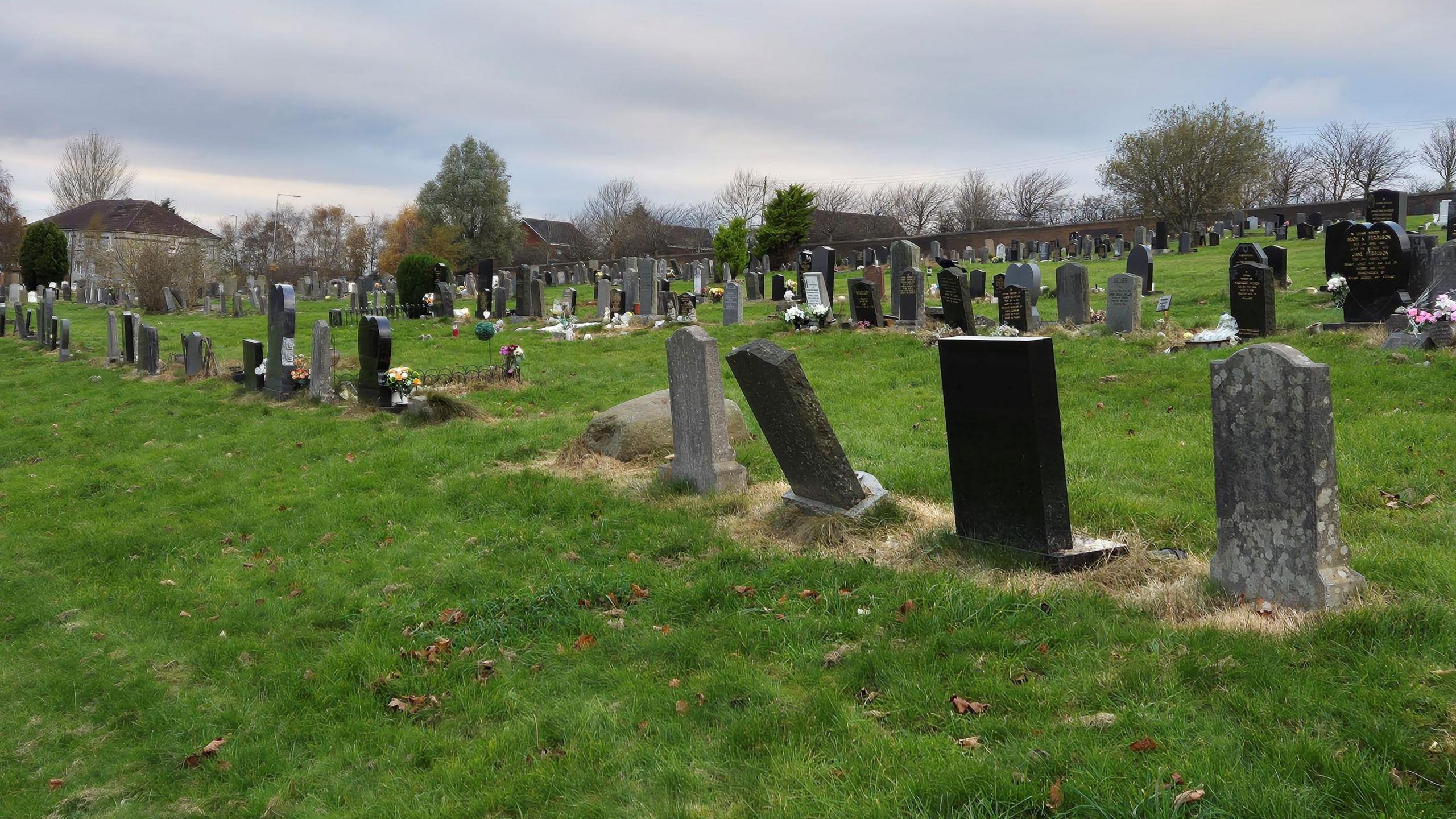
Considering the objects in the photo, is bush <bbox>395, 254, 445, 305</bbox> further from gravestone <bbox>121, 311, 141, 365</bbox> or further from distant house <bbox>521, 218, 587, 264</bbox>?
distant house <bbox>521, 218, 587, 264</bbox>

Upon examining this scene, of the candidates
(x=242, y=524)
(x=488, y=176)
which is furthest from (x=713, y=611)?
(x=488, y=176)

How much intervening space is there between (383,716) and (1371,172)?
77692 mm

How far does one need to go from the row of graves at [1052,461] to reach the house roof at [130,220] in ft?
250

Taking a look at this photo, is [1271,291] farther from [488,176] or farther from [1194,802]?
[488,176]

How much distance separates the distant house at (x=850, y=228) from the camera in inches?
2625

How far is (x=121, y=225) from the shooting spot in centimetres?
7150

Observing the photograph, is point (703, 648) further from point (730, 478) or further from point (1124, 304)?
point (1124, 304)

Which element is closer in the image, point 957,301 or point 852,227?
point 957,301

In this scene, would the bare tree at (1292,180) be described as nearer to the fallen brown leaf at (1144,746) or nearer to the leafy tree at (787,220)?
the leafy tree at (787,220)

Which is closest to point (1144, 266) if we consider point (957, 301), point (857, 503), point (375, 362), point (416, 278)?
point (957, 301)

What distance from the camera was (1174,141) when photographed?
135ft

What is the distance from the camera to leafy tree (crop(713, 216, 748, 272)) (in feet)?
125

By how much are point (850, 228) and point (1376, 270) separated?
58.5 meters

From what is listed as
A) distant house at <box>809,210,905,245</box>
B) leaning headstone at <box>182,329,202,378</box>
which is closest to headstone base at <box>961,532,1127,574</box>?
leaning headstone at <box>182,329,202,378</box>
